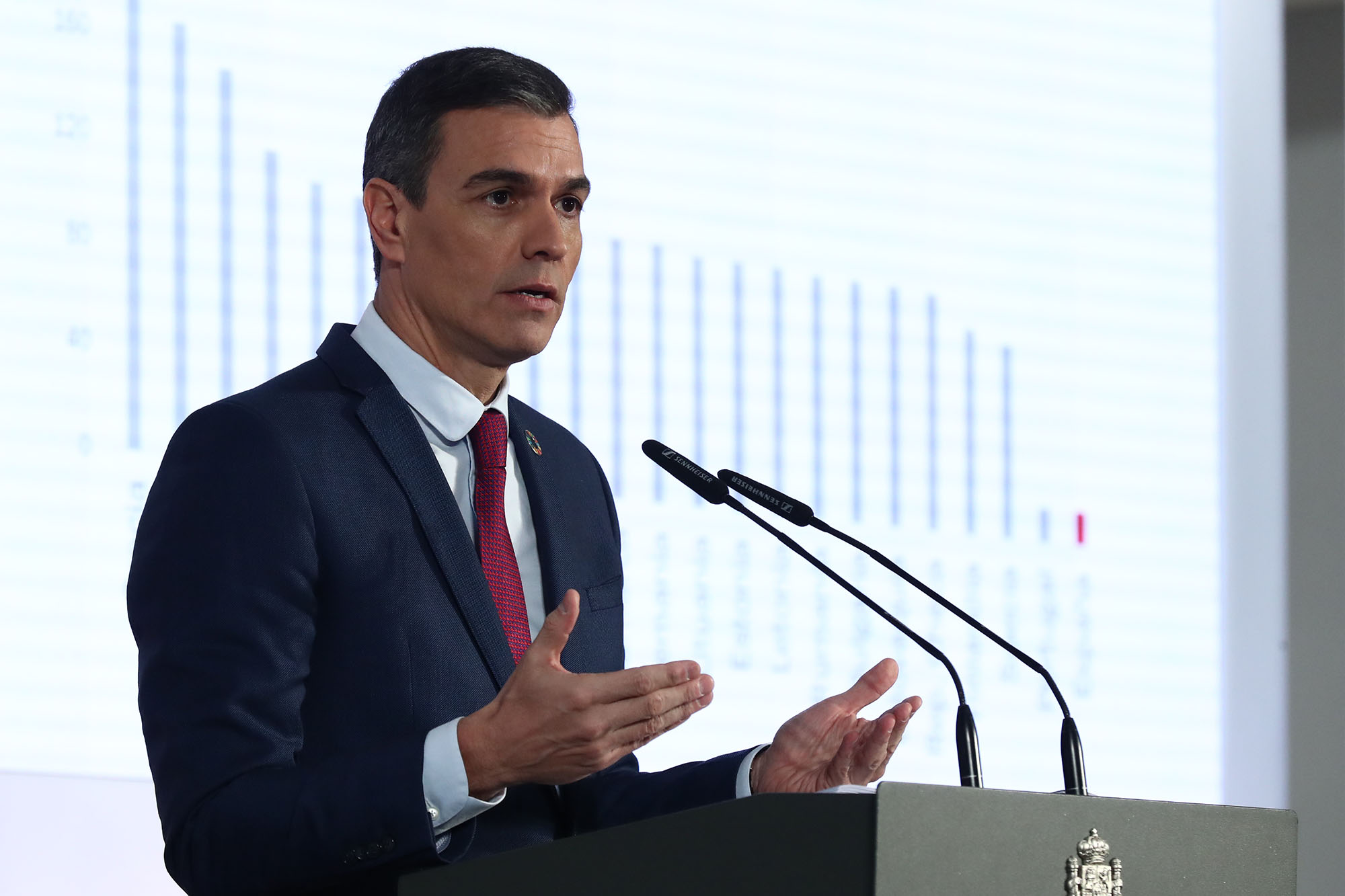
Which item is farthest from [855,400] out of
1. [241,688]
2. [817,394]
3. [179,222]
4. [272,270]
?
[241,688]

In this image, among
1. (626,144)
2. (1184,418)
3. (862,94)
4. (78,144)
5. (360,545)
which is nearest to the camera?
(360,545)

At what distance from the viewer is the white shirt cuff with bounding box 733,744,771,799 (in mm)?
1711

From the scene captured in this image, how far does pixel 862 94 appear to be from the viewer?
346cm

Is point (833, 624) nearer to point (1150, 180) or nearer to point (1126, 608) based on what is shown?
point (1126, 608)

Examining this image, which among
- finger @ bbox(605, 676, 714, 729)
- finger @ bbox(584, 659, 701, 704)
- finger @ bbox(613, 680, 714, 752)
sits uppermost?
finger @ bbox(584, 659, 701, 704)

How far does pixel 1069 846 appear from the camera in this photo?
46.3 inches

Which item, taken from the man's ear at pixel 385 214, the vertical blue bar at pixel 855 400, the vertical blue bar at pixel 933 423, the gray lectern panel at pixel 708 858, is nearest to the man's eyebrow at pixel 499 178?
the man's ear at pixel 385 214

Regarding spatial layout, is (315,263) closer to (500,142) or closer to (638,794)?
(500,142)

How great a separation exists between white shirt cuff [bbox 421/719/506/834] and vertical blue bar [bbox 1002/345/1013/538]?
228 cm

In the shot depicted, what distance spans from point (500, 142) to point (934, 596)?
2.56 ft

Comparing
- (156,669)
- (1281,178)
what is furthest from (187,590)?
(1281,178)

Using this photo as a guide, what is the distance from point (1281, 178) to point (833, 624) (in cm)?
201

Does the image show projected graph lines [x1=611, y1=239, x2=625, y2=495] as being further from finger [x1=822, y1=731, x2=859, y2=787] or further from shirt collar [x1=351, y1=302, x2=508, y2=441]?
finger [x1=822, y1=731, x2=859, y2=787]

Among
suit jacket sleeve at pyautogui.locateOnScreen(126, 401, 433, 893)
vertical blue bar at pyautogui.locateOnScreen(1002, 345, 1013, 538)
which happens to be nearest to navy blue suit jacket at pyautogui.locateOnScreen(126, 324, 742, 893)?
suit jacket sleeve at pyautogui.locateOnScreen(126, 401, 433, 893)
